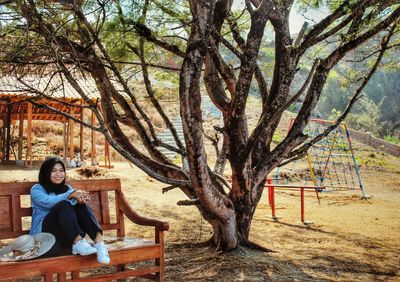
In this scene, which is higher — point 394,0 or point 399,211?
point 394,0

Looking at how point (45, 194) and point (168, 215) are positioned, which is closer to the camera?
point (45, 194)

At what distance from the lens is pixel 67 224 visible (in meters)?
4.16

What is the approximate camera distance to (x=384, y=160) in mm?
22109

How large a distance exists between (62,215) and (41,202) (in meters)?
0.26

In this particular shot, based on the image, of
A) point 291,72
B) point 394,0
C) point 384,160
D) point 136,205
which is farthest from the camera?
point 384,160

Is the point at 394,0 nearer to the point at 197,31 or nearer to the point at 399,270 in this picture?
the point at 197,31

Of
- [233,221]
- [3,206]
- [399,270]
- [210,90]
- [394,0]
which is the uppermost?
[394,0]

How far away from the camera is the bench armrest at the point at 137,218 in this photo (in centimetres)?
474

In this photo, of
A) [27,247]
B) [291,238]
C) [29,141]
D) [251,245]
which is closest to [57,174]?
[27,247]

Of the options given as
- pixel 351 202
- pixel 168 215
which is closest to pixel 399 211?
pixel 351 202

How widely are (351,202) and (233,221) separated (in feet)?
25.1

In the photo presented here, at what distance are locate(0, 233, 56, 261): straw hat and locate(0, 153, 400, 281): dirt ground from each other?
1.74 meters

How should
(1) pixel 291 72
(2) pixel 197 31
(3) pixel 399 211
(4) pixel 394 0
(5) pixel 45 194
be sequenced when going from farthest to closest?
(3) pixel 399 211
(1) pixel 291 72
(4) pixel 394 0
(2) pixel 197 31
(5) pixel 45 194

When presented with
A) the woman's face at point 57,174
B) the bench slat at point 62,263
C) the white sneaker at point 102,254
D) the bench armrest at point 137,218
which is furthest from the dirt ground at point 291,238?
the woman's face at point 57,174
